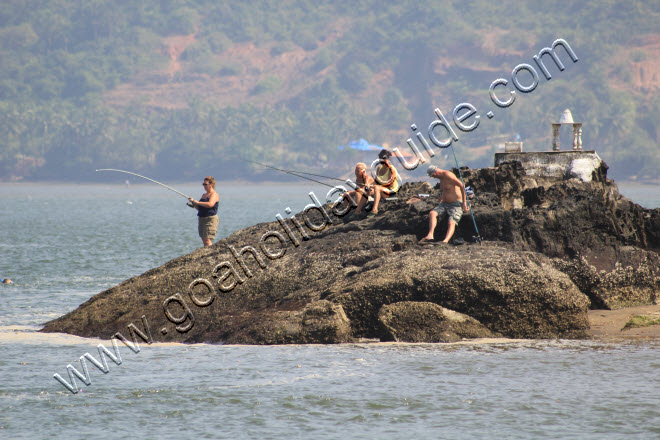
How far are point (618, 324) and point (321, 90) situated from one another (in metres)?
153

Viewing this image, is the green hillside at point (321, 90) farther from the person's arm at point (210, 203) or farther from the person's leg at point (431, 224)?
the person's leg at point (431, 224)

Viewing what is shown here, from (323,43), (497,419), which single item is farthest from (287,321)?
(323,43)

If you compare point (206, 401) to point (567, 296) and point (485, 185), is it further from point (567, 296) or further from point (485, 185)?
point (485, 185)

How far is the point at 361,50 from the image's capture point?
17775 cm

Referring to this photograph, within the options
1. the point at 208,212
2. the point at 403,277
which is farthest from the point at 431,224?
the point at 208,212

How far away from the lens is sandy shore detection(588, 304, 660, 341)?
43.3 ft

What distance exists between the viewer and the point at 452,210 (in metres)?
14.5

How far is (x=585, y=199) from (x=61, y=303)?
1010 cm

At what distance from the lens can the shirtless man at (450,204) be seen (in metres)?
14.4

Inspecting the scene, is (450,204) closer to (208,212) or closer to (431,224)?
(431,224)

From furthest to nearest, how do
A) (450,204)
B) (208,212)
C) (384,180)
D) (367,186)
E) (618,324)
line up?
1. (208,212)
2. (384,180)
3. (367,186)
4. (450,204)
5. (618,324)

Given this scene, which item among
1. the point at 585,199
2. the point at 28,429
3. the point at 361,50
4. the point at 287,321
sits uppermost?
the point at 361,50

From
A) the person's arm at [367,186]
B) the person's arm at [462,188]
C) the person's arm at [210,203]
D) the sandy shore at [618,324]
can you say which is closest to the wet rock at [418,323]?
the sandy shore at [618,324]

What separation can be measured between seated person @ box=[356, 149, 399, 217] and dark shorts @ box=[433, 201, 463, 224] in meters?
1.71
